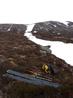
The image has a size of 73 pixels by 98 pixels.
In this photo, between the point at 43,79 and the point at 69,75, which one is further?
the point at 69,75

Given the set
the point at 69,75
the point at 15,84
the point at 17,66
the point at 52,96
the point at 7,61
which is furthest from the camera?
the point at 7,61

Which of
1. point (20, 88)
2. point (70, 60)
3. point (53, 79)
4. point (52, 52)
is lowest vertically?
point (52, 52)

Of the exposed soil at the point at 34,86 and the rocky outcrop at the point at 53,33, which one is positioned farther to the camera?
the rocky outcrop at the point at 53,33

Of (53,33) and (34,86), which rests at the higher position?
(34,86)

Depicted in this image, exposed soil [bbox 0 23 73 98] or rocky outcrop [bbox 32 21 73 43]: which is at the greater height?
exposed soil [bbox 0 23 73 98]

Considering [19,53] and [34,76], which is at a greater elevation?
[34,76]

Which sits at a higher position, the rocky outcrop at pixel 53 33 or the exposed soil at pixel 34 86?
the exposed soil at pixel 34 86

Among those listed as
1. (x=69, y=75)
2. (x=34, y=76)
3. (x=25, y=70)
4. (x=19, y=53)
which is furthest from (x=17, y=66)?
(x=19, y=53)

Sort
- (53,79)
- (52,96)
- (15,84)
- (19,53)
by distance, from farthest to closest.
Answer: (19,53) < (53,79) < (15,84) < (52,96)

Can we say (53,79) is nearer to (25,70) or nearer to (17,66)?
(25,70)

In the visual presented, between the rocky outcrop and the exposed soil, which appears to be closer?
the exposed soil

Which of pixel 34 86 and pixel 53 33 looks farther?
pixel 53 33
